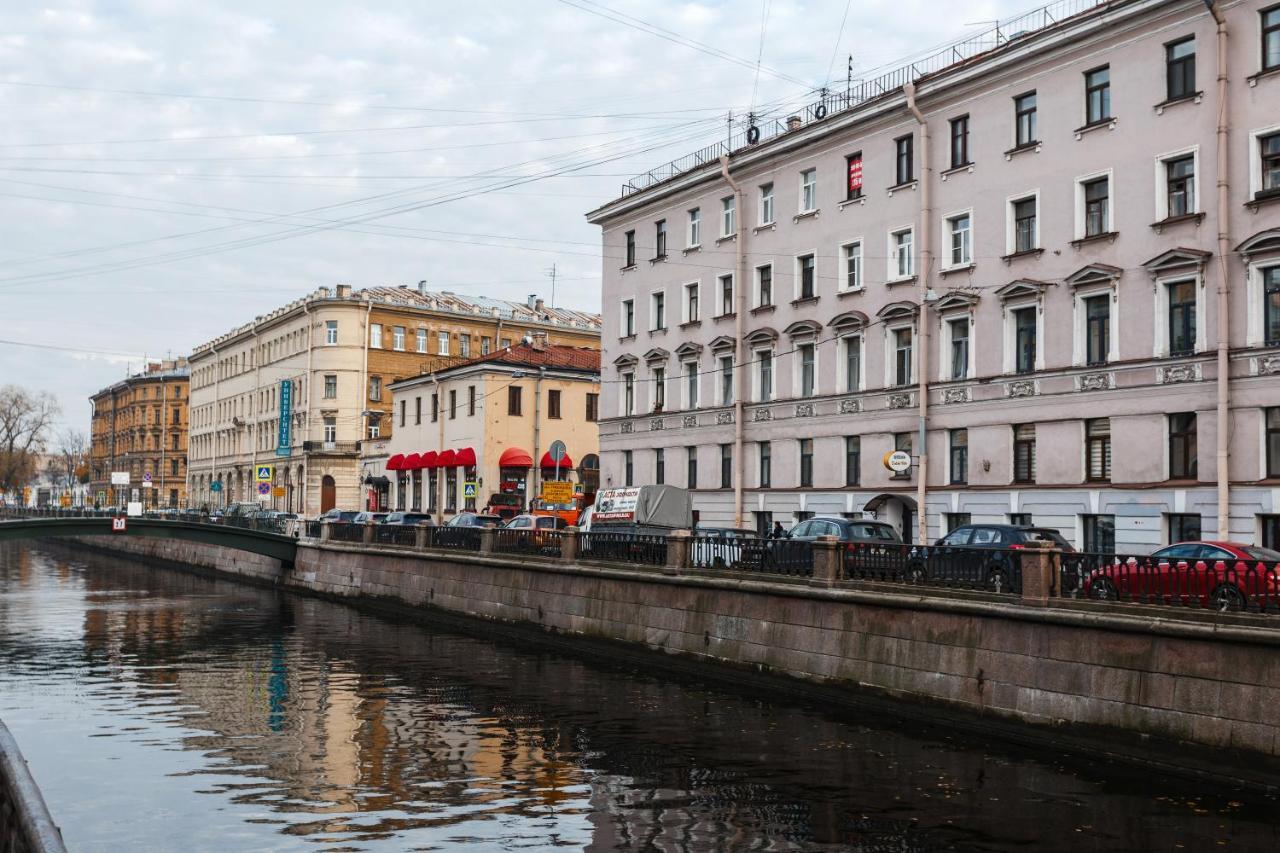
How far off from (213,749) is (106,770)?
1.78 m

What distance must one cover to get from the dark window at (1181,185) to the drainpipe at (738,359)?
53.5 ft

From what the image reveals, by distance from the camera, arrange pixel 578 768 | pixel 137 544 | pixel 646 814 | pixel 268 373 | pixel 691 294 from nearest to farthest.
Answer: pixel 646 814 → pixel 578 768 → pixel 691 294 → pixel 137 544 → pixel 268 373

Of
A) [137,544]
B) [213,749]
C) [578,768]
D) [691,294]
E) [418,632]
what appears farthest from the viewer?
[137,544]

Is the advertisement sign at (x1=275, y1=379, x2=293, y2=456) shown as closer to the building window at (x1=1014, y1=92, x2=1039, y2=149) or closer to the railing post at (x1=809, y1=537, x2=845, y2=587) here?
the building window at (x1=1014, y1=92, x2=1039, y2=149)

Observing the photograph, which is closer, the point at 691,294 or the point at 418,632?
the point at 418,632

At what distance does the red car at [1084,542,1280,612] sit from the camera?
15586 millimetres

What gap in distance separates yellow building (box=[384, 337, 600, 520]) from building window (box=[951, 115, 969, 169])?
29144 mm

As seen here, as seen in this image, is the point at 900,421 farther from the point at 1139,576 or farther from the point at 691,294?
the point at 1139,576

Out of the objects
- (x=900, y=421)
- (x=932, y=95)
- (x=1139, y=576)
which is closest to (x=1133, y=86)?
(x=932, y=95)

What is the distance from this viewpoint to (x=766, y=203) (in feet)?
143

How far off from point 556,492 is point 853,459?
371 inches

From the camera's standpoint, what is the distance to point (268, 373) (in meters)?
90.6

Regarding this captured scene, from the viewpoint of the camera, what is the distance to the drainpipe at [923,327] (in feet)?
117

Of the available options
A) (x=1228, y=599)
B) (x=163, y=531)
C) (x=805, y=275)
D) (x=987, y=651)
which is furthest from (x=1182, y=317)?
(x=163, y=531)
